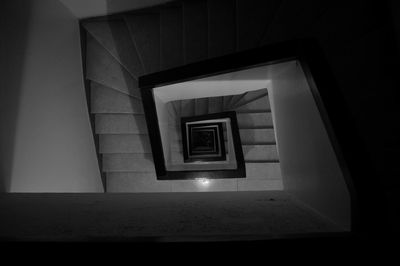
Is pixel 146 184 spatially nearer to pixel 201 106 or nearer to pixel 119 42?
pixel 201 106

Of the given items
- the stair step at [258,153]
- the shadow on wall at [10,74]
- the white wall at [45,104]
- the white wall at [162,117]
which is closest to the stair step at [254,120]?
the stair step at [258,153]

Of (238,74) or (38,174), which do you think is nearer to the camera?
(238,74)

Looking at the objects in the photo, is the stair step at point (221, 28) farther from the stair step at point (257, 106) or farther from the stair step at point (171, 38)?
the stair step at point (257, 106)

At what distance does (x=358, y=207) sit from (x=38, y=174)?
2738 mm

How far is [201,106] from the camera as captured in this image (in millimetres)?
4992

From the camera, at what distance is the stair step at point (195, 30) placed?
3.20 metres

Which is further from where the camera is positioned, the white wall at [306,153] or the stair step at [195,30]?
the stair step at [195,30]

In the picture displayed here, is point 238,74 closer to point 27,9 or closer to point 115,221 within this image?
point 115,221

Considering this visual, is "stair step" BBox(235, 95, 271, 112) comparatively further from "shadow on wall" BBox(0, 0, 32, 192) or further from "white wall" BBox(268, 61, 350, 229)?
"shadow on wall" BBox(0, 0, 32, 192)

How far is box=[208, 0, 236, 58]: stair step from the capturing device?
3.07 meters

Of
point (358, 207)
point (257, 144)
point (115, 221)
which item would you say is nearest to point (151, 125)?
point (115, 221)

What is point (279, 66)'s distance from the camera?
1509 mm

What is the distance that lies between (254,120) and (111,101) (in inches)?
101

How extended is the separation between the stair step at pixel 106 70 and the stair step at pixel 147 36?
417 millimetres
